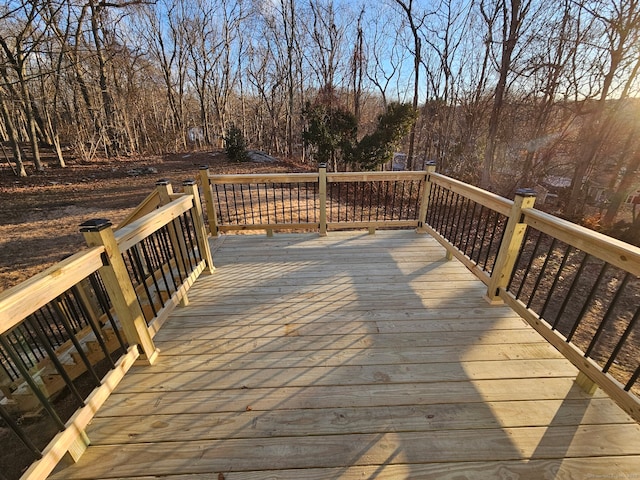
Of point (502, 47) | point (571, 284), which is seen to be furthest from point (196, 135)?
point (571, 284)

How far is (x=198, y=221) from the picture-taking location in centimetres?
282

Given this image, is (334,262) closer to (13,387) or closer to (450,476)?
(450,476)

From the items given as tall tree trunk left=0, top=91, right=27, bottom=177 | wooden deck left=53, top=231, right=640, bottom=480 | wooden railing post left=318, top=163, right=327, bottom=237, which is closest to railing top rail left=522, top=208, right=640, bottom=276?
wooden deck left=53, top=231, right=640, bottom=480

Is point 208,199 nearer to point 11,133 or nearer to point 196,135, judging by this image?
point 11,133

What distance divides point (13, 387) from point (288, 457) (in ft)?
13.5

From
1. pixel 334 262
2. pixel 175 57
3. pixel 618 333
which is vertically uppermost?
pixel 175 57

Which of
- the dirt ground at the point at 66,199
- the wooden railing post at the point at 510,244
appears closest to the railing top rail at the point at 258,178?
the wooden railing post at the point at 510,244

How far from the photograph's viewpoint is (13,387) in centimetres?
339

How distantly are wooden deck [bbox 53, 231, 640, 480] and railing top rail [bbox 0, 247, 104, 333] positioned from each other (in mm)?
847

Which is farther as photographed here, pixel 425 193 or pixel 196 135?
pixel 196 135

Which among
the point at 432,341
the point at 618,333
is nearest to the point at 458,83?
the point at 618,333

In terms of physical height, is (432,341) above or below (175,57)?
below

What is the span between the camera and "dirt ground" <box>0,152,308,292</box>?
201 inches

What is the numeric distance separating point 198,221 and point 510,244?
9.14 ft
